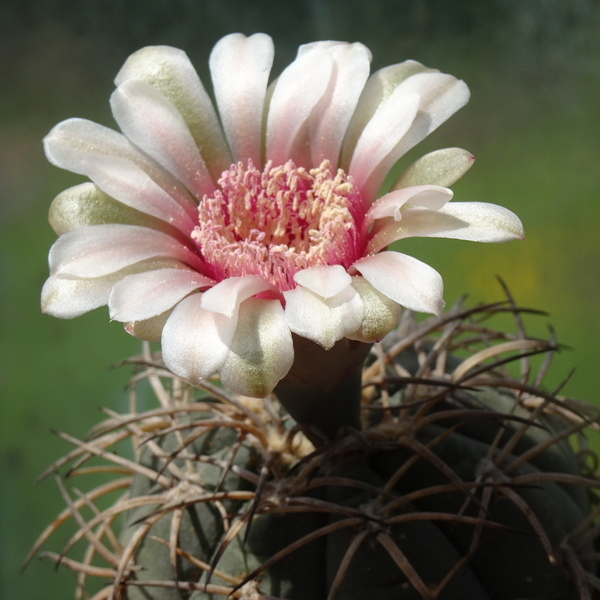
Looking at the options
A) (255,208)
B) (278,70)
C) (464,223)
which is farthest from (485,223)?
(278,70)

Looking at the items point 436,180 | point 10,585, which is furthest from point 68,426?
point 436,180

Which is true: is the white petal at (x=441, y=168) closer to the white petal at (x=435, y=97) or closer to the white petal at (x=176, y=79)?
the white petal at (x=435, y=97)

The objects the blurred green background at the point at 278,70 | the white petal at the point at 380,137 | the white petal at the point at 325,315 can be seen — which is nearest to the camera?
the white petal at the point at 325,315

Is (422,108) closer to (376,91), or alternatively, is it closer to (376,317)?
(376,91)

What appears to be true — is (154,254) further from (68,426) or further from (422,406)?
(68,426)

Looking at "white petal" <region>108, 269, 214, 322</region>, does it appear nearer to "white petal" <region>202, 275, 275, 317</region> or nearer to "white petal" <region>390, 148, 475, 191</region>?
"white petal" <region>202, 275, 275, 317</region>

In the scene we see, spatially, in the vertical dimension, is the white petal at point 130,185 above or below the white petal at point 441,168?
above

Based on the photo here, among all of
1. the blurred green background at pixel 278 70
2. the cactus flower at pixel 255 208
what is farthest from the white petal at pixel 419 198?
the blurred green background at pixel 278 70

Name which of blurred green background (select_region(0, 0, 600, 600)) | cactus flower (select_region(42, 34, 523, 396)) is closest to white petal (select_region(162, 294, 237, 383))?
cactus flower (select_region(42, 34, 523, 396))
